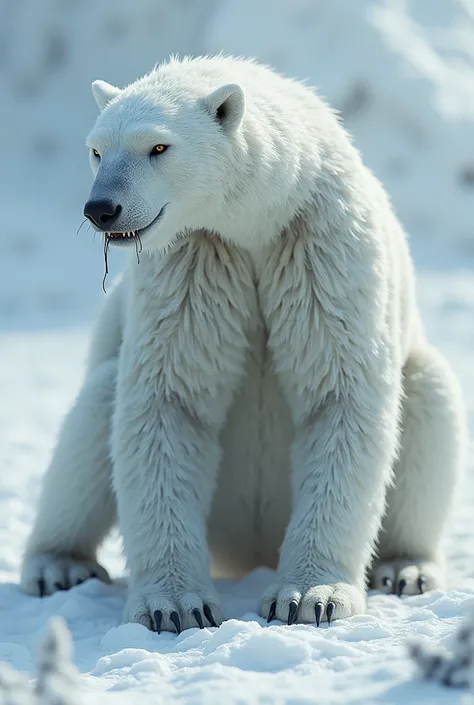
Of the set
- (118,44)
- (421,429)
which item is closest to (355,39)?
(118,44)

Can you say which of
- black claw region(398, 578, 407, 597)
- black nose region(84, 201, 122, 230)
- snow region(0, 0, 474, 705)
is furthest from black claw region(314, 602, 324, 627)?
black nose region(84, 201, 122, 230)

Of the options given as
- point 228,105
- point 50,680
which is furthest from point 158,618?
point 228,105

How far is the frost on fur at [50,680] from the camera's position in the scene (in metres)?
2.53

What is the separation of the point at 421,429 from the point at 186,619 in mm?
1442

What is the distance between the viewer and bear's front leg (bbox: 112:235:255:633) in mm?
4562

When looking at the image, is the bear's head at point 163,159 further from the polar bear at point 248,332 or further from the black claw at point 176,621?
the black claw at point 176,621

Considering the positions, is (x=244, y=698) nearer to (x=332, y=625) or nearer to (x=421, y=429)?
(x=332, y=625)

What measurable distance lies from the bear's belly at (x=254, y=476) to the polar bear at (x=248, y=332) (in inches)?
0.5

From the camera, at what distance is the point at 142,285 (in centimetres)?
464

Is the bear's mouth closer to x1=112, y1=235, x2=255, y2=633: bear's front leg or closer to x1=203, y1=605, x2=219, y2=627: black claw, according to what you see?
x1=112, y1=235, x2=255, y2=633: bear's front leg

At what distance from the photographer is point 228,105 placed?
4.22 metres

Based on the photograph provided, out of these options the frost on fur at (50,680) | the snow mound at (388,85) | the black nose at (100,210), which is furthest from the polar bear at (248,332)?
the snow mound at (388,85)

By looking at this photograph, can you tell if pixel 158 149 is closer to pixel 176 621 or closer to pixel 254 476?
pixel 254 476

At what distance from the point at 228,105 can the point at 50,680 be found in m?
2.33
